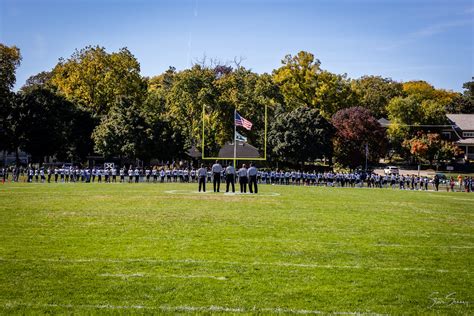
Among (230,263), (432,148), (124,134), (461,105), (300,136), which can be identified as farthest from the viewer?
(461,105)

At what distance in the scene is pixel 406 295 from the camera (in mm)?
7516

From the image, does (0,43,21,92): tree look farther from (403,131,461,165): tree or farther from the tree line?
(403,131,461,165): tree

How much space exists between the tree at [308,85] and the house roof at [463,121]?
22.9 metres

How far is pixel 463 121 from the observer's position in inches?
3155

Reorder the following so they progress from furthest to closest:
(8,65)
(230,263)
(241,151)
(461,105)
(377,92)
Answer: (461,105) → (377,92) → (241,151) → (8,65) → (230,263)

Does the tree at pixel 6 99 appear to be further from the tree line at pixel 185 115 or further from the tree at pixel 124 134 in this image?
the tree at pixel 124 134

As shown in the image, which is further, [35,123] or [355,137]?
[355,137]

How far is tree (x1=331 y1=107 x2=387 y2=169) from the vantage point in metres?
59.6

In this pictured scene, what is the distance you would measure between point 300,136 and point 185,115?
13.4 meters

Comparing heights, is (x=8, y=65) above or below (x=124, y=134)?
above

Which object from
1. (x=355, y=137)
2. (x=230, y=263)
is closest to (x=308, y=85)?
(x=355, y=137)

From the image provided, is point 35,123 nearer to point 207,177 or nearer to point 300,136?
point 207,177

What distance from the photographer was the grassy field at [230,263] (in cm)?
700

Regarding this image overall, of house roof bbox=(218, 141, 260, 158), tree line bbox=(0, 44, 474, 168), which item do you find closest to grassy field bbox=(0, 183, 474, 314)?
tree line bbox=(0, 44, 474, 168)
